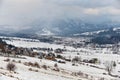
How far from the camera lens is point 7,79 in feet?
169

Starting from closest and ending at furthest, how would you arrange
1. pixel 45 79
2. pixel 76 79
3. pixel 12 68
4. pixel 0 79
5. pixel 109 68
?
pixel 0 79, pixel 45 79, pixel 12 68, pixel 76 79, pixel 109 68

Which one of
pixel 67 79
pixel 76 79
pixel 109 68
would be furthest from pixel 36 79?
pixel 109 68

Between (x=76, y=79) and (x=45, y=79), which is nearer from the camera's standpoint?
(x=45, y=79)

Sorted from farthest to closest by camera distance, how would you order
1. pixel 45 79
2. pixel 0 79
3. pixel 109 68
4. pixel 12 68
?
pixel 109 68 → pixel 12 68 → pixel 45 79 → pixel 0 79

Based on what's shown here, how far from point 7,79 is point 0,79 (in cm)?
129

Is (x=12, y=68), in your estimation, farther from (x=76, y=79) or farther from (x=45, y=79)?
(x=76, y=79)

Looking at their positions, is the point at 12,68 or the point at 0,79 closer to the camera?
the point at 0,79

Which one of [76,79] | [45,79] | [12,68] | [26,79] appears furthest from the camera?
[76,79]

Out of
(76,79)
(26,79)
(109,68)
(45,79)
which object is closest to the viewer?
(26,79)

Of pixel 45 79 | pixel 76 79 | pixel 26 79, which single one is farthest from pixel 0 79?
pixel 76 79

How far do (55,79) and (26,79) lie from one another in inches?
489

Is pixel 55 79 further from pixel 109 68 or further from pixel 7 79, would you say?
pixel 109 68

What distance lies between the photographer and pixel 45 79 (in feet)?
221

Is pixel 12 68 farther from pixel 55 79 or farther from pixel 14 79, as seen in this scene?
pixel 14 79
